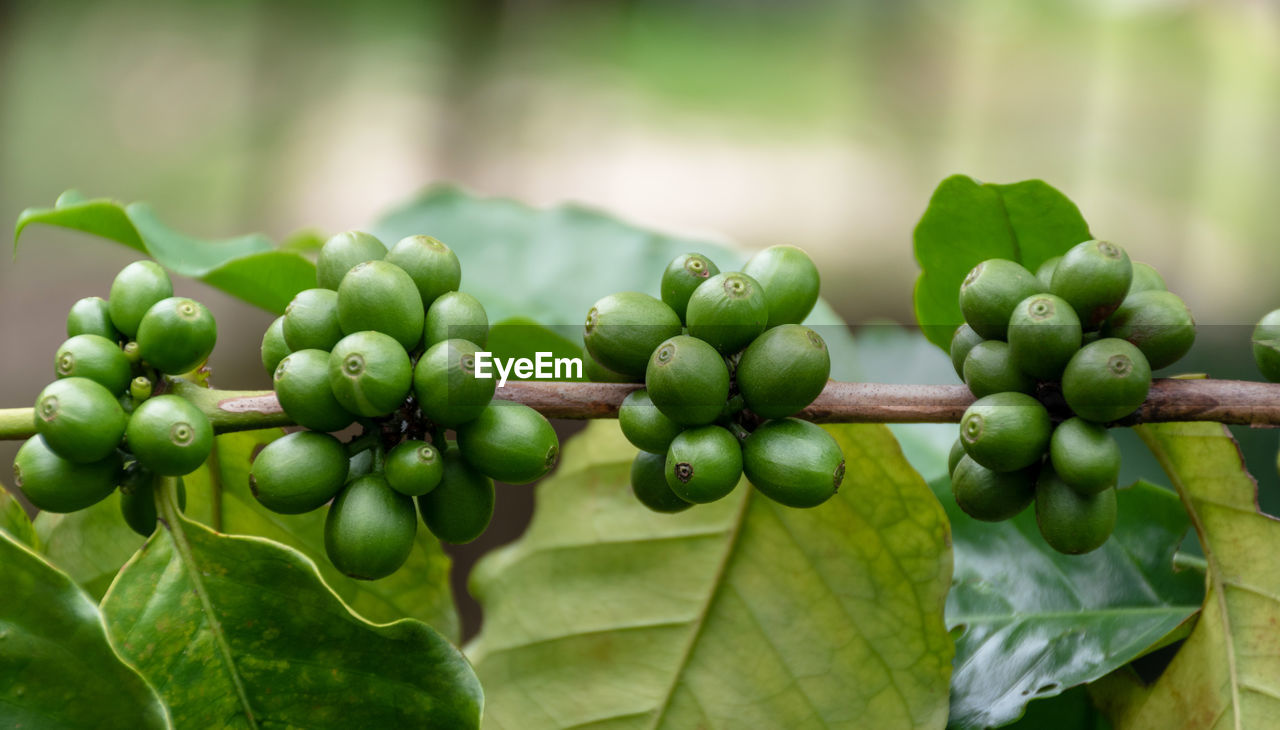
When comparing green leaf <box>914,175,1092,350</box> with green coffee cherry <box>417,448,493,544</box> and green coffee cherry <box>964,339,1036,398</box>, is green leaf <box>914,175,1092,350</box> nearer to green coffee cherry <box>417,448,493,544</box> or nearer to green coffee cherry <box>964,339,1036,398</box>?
green coffee cherry <box>964,339,1036,398</box>

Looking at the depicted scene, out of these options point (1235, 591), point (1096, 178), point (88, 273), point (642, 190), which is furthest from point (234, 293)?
point (1096, 178)

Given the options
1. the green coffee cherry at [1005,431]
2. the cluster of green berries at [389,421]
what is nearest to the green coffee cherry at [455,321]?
the cluster of green berries at [389,421]

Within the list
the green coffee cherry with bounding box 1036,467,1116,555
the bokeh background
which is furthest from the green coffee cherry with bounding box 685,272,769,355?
the bokeh background

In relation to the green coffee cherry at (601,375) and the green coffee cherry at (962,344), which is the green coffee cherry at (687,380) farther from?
the green coffee cherry at (962,344)

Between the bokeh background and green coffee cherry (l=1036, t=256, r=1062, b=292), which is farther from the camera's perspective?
the bokeh background

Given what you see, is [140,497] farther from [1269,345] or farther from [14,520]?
[1269,345]

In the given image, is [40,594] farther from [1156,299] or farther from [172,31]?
[172,31]
